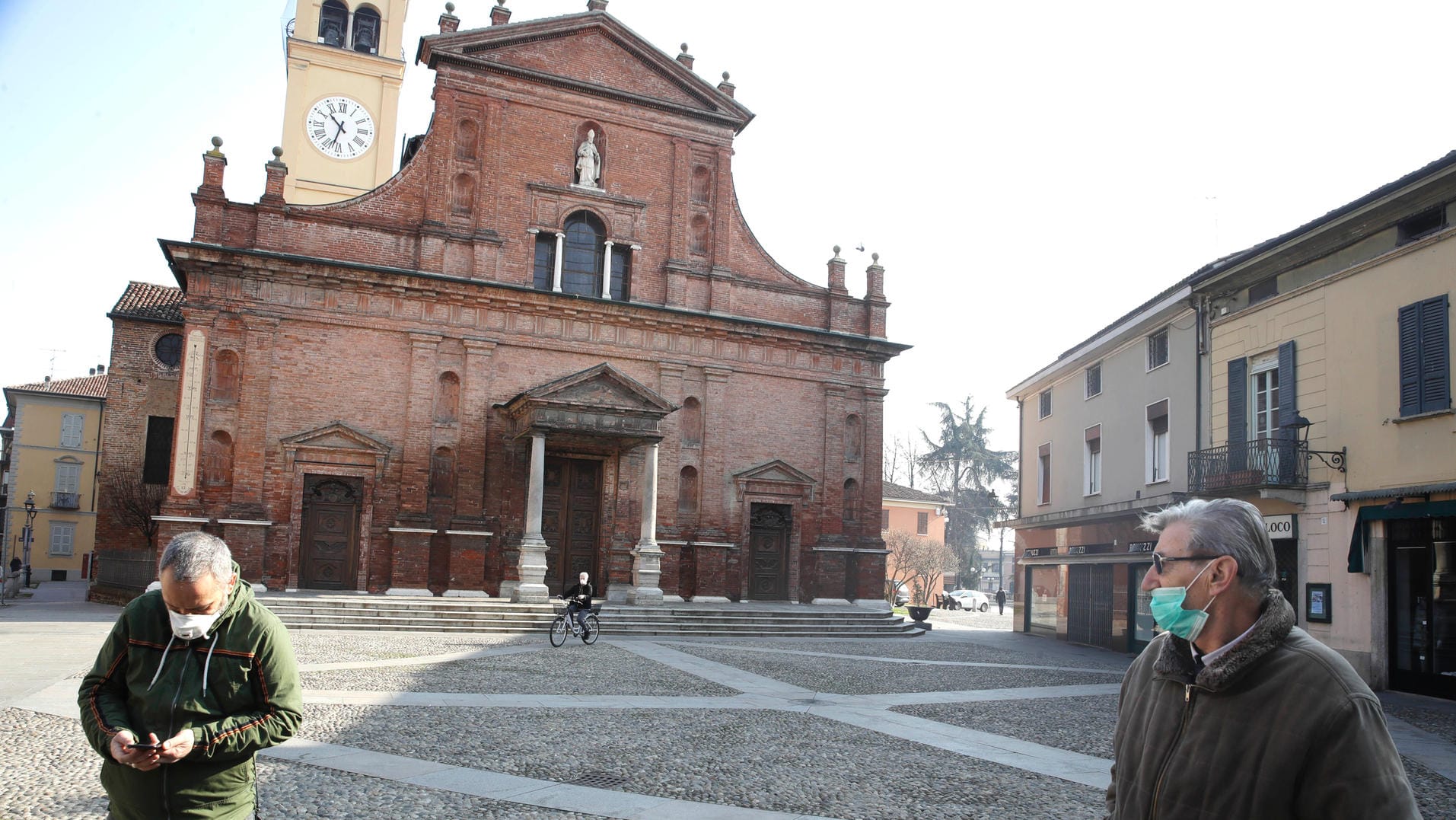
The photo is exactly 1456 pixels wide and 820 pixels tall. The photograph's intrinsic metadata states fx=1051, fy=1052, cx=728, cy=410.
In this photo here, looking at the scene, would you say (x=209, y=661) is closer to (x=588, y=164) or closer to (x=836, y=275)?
(x=588, y=164)

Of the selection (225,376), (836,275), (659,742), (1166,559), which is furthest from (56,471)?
(1166,559)

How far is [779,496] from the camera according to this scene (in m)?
27.3

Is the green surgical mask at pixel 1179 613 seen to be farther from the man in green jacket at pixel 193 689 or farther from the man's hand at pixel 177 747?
the man's hand at pixel 177 747

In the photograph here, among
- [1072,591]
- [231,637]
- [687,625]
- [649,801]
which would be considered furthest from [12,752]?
[1072,591]

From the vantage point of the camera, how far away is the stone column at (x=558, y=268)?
26.0 m

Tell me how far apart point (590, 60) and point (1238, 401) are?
58.2ft

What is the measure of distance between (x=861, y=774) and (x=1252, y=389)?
13.5 metres

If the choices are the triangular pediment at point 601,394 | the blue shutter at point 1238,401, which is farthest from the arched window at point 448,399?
the blue shutter at point 1238,401

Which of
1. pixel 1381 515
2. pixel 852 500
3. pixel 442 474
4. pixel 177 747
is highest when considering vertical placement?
pixel 442 474

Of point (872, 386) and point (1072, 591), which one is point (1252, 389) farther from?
point (872, 386)

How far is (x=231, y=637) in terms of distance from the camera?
367cm

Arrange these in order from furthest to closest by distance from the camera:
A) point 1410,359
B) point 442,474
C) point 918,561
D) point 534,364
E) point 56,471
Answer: point 56,471 < point 918,561 < point 534,364 < point 442,474 < point 1410,359

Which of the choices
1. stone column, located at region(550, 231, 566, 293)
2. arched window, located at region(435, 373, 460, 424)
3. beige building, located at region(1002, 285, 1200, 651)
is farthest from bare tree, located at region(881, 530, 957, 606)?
arched window, located at region(435, 373, 460, 424)

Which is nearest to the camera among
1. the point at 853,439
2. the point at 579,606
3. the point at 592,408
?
the point at 579,606
